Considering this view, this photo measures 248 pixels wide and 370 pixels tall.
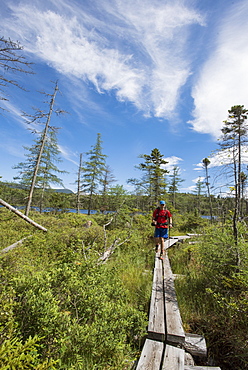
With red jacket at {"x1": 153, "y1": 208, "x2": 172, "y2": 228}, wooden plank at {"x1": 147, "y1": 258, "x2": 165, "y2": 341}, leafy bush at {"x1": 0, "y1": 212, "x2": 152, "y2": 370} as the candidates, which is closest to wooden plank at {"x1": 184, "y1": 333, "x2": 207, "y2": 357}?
wooden plank at {"x1": 147, "y1": 258, "x2": 165, "y2": 341}

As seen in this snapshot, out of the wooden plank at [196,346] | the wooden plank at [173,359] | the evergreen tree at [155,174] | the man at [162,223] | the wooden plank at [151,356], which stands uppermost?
the evergreen tree at [155,174]

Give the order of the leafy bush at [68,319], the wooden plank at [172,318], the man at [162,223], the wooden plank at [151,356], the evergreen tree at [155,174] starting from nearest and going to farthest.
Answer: the leafy bush at [68,319] → the wooden plank at [151,356] → the wooden plank at [172,318] → the man at [162,223] → the evergreen tree at [155,174]

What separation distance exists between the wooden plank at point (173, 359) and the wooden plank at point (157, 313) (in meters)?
0.25

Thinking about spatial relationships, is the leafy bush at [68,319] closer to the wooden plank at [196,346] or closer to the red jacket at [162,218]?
the wooden plank at [196,346]

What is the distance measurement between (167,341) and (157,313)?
503 mm

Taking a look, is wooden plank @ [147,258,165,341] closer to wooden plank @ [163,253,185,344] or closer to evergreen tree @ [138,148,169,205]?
wooden plank @ [163,253,185,344]

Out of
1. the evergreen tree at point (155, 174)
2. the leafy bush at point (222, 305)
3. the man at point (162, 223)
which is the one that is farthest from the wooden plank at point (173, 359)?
the evergreen tree at point (155, 174)

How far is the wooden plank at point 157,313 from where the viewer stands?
9.09 feet

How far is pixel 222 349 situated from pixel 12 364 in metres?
3.60

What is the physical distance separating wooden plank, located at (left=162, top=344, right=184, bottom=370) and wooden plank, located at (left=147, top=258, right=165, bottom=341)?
0.25m

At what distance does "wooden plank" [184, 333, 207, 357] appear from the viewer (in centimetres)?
280

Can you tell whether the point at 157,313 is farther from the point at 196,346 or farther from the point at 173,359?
the point at 173,359

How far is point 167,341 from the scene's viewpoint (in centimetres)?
275

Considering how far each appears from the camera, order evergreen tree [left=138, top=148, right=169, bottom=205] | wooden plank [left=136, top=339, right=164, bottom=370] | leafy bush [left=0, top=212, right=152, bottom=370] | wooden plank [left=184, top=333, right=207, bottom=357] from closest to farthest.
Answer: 1. leafy bush [left=0, top=212, right=152, bottom=370]
2. wooden plank [left=136, top=339, right=164, bottom=370]
3. wooden plank [left=184, top=333, right=207, bottom=357]
4. evergreen tree [left=138, top=148, right=169, bottom=205]
